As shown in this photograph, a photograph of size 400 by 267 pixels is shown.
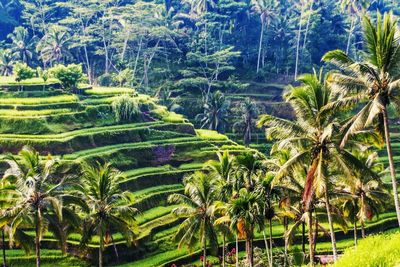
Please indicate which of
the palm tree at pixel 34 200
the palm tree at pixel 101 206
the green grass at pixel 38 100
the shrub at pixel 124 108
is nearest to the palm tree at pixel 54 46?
the green grass at pixel 38 100

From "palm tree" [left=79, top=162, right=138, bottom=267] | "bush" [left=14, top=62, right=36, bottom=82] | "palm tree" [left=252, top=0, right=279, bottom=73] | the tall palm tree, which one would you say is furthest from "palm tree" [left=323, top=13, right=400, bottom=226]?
"palm tree" [left=252, top=0, right=279, bottom=73]

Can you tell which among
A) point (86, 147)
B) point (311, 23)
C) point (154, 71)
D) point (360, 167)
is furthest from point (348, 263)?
point (311, 23)

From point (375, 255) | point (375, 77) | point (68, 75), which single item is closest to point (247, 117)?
point (68, 75)

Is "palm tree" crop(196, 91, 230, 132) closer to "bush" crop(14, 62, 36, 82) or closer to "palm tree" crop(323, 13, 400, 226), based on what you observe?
"bush" crop(14, 62, 36, 82)

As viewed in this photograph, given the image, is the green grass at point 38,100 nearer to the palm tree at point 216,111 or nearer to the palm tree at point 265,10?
the palm tree at point 216,111

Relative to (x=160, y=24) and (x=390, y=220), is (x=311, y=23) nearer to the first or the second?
(x=160, y=24)

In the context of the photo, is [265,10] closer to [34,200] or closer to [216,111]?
[216,111]
